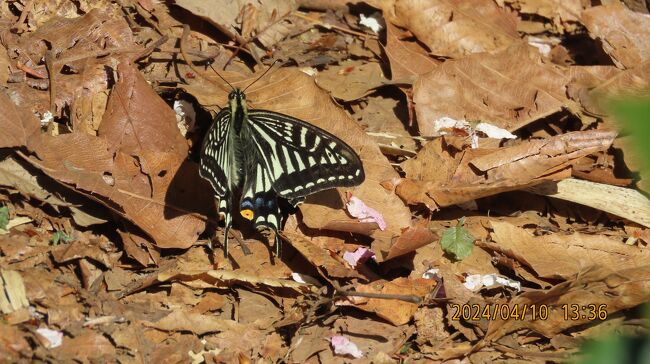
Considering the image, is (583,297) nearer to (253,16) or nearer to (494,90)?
(494,90)

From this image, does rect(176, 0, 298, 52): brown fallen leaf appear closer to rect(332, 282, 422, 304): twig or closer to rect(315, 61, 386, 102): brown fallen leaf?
rect(315, 61, 386, 102): brown fallen leaf

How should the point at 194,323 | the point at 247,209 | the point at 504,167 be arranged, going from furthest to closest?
1. the point at 504,167
2. the point at 247,209
3. the point at 194,323

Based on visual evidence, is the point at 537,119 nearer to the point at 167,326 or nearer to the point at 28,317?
the point at 167,326

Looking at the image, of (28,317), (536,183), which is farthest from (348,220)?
(28,317)

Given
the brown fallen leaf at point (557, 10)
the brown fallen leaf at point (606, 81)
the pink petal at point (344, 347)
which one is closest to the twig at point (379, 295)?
the pink petal at point (344, 347)

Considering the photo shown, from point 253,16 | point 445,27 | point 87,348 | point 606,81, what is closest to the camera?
point 87,348

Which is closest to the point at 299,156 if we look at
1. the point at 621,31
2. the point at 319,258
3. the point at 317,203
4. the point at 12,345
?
the point at 317,203
